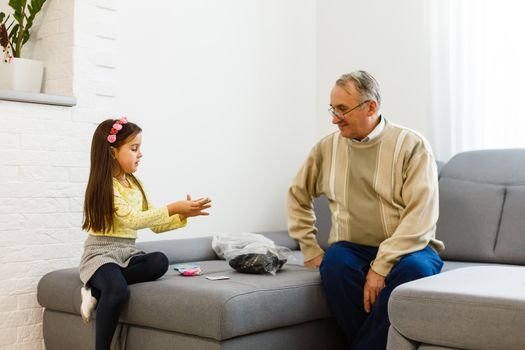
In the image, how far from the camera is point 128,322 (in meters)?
2.76

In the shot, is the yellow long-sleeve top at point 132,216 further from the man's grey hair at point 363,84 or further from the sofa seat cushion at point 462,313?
the sofa seat cushion at point 462,313

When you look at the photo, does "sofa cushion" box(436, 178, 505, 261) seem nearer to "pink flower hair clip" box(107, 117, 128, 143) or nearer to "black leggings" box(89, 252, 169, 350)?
"black leggings" box(89, 252, 169, 350)

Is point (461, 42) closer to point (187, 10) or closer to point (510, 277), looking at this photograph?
point (187, 10)

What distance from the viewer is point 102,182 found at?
2.79 metres

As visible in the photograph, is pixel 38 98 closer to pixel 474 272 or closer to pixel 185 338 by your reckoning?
pixel 185 338

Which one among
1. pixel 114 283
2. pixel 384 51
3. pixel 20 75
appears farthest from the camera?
pixel 384 51

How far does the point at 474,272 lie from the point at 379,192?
1.50 ft

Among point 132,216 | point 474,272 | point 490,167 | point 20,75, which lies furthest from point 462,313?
point 20,75

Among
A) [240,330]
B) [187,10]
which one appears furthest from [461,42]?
[240,330]

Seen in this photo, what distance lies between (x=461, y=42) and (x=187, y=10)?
56.2 inches

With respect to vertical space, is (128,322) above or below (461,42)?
below

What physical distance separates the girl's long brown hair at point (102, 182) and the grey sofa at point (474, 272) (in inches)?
44.7

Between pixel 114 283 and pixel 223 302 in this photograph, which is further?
pixel 114 283

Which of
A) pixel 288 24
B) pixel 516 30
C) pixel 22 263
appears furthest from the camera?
pixel 288 24
